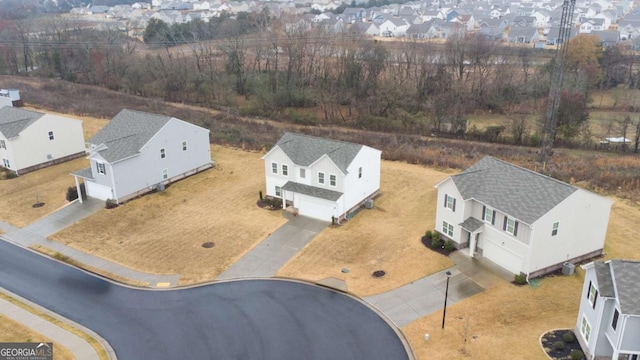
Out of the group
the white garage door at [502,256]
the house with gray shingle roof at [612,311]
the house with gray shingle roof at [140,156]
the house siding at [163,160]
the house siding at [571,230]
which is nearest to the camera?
the house with gray shingle roof at [612,311]

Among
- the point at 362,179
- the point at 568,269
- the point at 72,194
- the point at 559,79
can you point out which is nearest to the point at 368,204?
the point at 362,179

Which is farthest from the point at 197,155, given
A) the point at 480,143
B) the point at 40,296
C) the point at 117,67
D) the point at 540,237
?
the point at 117,67

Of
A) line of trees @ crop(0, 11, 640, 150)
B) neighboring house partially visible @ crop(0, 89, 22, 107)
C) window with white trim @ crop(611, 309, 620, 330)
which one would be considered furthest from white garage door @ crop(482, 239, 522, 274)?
neighboring house partially visible @ crop(0, 89, 22, 107)

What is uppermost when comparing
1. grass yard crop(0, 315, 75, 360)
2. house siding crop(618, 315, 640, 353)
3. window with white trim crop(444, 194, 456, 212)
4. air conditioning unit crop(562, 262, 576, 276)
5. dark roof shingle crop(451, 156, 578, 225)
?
dark roof shingle crop(451, 156, 578, 225)

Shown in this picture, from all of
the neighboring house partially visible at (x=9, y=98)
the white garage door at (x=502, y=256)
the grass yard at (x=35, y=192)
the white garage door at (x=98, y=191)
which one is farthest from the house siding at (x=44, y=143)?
the white garage door at (x=502, y=256)

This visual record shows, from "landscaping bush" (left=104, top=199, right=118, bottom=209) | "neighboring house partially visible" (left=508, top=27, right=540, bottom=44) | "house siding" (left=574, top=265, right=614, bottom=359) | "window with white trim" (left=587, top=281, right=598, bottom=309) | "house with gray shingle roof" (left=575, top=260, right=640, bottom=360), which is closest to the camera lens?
"house with gray shingle roof" (left=575, top=260, right=640, bottom=360)

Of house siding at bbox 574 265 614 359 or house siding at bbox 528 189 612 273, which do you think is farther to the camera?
house siding at bbox 528 189 612 273

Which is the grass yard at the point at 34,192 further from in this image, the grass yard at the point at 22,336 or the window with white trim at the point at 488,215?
the window with white trim at the point at 488,215

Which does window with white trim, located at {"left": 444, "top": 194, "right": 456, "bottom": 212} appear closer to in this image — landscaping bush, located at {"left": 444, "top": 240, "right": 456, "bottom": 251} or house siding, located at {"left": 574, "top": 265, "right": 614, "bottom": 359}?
landscaping bush, located at {"left": 444, "top": 240, "right": 456, "bottom": 251}
